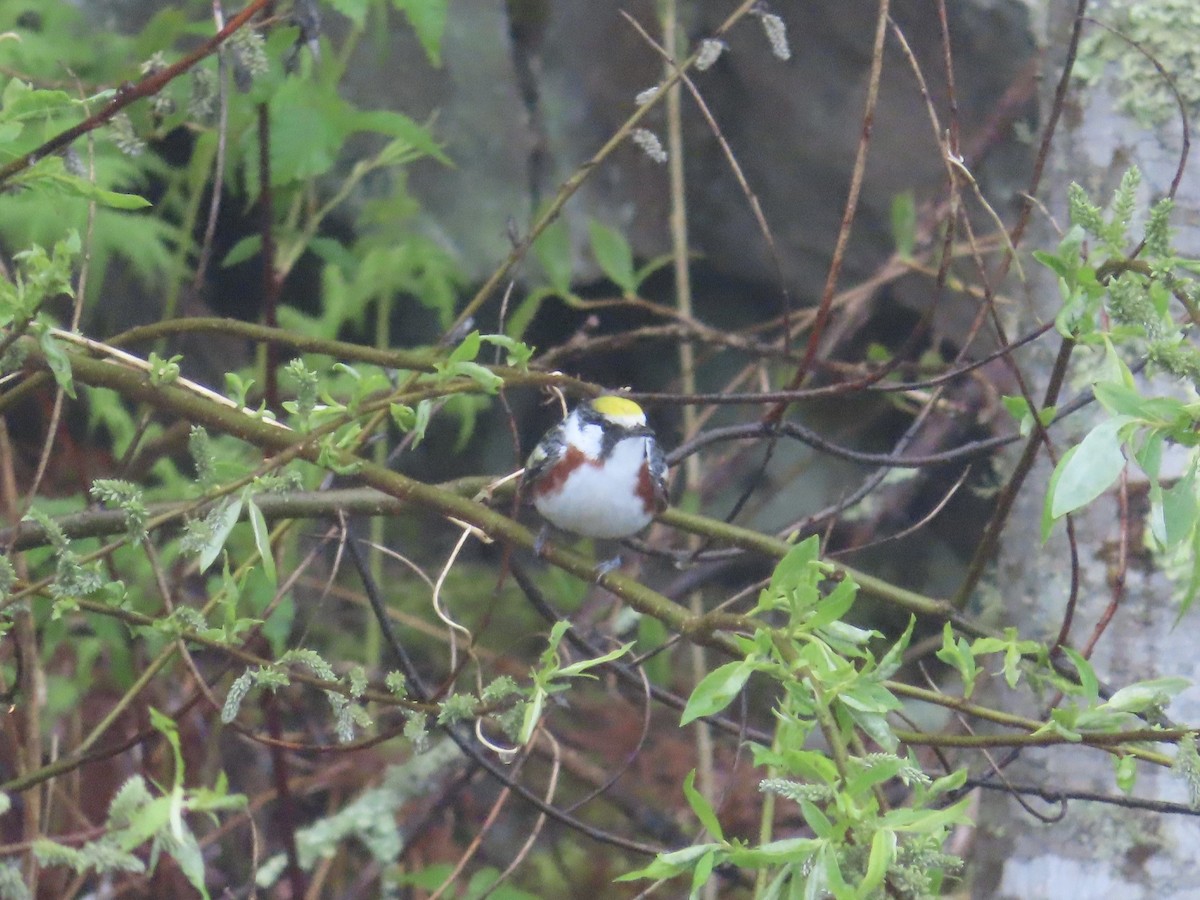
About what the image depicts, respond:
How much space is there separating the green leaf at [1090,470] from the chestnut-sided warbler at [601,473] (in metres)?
1.16

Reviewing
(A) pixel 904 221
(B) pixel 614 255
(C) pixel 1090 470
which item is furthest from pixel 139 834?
(A) pixel 904 221

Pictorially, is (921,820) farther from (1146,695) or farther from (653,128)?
(653,128)

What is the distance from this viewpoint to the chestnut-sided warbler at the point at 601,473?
2217 mm

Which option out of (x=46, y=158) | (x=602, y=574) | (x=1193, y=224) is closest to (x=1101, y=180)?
(x=1193, y=224)

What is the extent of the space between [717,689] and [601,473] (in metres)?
1.16

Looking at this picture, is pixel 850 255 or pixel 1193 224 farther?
pixel 850 255

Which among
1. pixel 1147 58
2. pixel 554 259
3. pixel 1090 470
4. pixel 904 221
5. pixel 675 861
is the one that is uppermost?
pixel 1147 58

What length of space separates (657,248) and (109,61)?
186cm

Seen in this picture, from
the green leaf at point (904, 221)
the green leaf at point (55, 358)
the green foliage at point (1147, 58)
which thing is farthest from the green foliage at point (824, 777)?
the green leaf at point (904, 221)

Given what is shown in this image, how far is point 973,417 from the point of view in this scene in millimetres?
3293

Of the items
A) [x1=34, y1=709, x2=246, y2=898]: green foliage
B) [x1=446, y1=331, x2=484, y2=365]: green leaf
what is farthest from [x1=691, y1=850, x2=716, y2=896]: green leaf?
[x1=446, y1=331, x2=484, y2=365]: green leaf

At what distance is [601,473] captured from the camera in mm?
2232

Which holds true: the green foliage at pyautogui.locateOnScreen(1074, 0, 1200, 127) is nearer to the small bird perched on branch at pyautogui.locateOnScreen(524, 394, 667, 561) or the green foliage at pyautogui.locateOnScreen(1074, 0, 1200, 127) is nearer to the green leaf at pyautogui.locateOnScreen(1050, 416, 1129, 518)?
the small bird perched on branch at pyautogui.locateOnScreen(524, 394, 667, 561)

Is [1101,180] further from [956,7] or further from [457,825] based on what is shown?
[457,825]
